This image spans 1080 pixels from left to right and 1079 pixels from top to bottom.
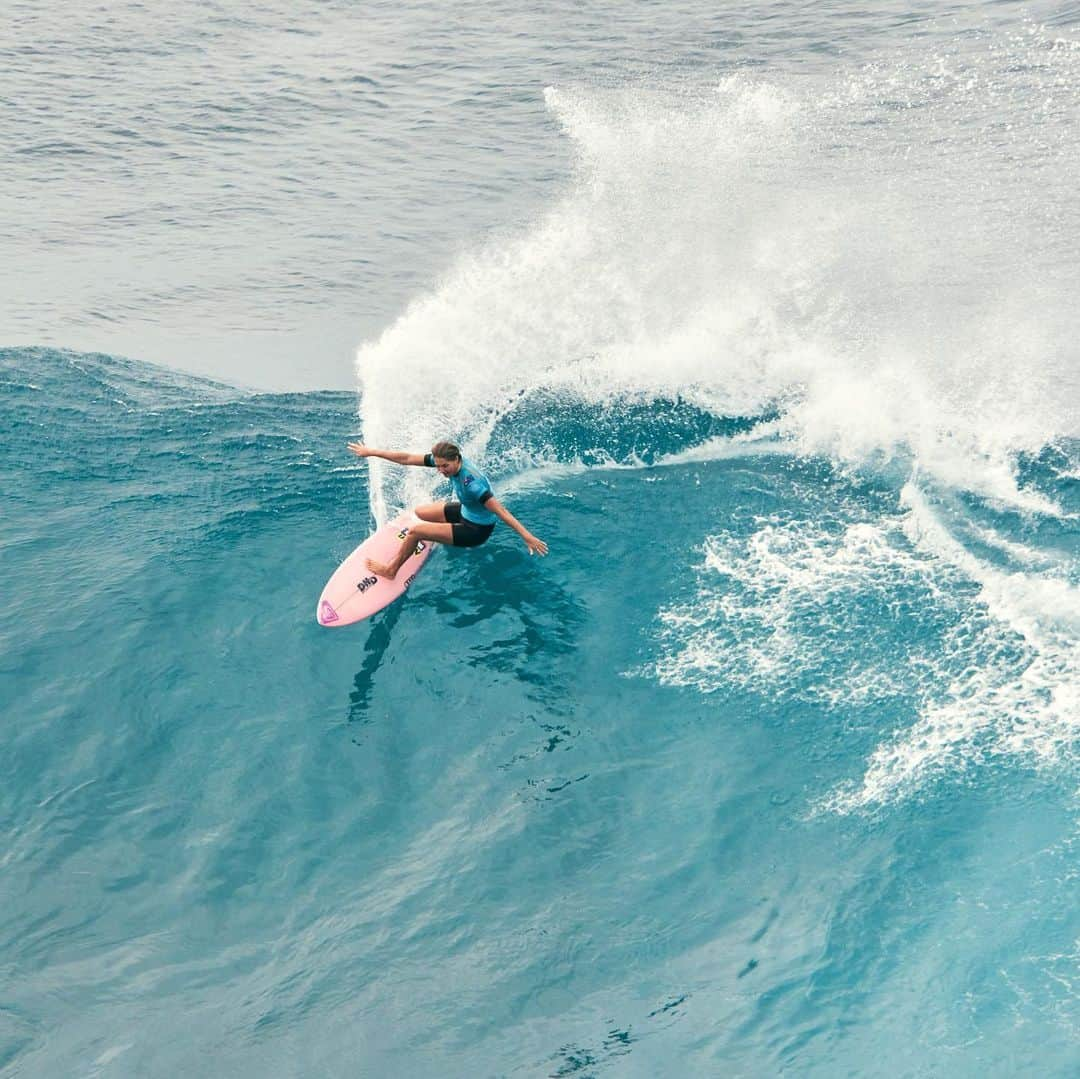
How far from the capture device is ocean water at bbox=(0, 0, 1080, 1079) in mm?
11648

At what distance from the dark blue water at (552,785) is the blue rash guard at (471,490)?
1286mm

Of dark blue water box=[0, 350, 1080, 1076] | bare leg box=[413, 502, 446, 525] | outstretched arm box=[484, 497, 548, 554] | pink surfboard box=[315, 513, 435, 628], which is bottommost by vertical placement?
dark blue water box=[0, 350, 1080, 1076]

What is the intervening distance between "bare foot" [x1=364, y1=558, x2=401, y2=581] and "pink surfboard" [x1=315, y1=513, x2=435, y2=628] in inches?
3.4

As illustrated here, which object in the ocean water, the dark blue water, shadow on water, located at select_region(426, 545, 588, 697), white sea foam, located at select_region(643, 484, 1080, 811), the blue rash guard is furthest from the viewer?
the blue rash guard

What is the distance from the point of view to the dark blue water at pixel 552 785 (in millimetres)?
11352

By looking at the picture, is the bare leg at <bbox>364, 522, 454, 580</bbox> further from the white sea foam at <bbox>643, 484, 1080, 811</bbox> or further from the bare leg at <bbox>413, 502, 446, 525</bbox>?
the white sea foam at <bbox>643, 484, 1080, 811</bbox>

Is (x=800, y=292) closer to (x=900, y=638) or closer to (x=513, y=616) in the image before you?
(x=900, y=638)

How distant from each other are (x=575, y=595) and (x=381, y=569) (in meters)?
2.83

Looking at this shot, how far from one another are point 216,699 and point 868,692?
Result: 8.36 meters

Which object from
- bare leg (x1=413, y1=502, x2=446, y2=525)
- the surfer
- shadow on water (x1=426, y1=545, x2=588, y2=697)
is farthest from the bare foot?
bare leg (x1=413, y1=502, x2=446, y2=525)

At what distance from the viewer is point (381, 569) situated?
649 inches

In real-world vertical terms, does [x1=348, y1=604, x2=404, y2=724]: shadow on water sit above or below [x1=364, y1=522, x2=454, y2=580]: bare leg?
below

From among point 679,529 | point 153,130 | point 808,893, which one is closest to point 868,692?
point 808,893

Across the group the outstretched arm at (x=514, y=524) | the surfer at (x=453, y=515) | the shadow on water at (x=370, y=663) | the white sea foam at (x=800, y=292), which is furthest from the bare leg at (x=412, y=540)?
the white sea foam at (x=800, y=292)
